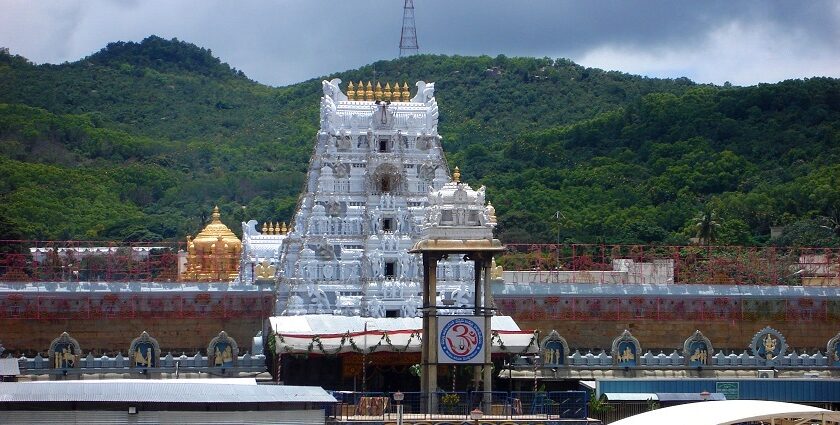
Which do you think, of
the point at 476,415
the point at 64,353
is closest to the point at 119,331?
the point at 64,353

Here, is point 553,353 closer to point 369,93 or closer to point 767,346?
point 767,346

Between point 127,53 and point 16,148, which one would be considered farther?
point 127,53

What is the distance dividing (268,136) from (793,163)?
51.6 meters

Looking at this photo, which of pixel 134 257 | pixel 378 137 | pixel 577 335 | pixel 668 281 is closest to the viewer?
pixel 378 137

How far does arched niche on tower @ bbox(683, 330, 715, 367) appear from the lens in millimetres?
62969

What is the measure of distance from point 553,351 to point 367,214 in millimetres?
10568

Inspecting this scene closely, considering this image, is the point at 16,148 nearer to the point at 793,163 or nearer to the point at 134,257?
the point at 134,257

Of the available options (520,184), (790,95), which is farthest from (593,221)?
(790,95)

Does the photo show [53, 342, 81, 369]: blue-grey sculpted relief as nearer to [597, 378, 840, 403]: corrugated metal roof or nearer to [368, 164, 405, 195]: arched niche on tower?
[368, 164, 405, 195]: arched niche on tower

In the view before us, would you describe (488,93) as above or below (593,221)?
above

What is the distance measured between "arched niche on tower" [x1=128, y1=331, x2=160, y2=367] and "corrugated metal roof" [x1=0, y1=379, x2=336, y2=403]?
1505cm

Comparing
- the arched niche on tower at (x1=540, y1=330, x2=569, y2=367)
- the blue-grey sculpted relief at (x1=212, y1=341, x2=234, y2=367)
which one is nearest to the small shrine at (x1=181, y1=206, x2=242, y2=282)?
the blue-grey sculpted relief at (x1=212, y1=341, x2=234, y2=367)

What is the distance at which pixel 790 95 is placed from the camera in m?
136

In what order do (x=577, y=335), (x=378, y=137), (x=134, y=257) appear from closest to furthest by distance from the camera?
(x=378, y=137) → (x=577, y=335) → (x=134, y=257)
